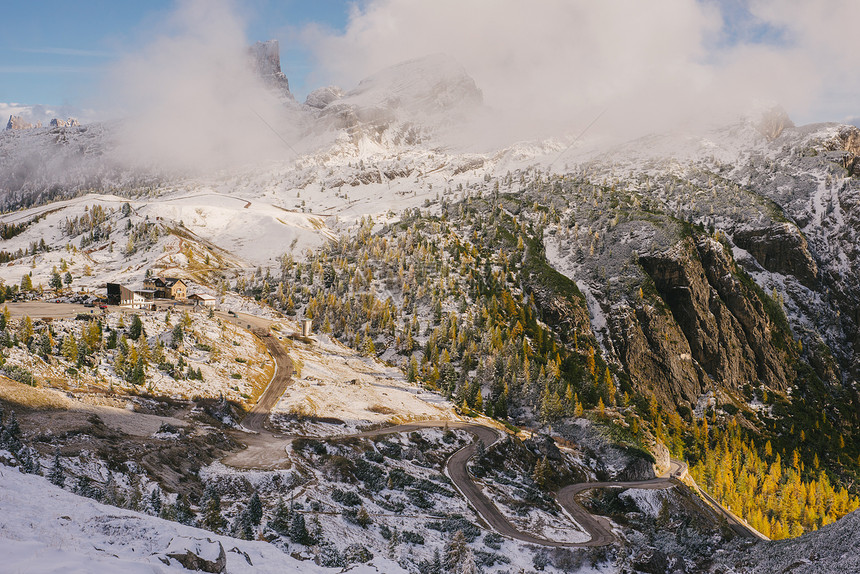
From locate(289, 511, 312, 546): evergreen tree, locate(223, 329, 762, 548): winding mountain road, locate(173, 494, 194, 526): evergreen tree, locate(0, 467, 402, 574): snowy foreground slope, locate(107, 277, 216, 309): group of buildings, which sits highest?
locate(107, 277, 216, 309): group of buildings

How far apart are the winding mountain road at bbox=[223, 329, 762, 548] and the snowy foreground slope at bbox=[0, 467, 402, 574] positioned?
77.0 ft

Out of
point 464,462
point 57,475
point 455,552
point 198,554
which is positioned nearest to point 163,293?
point 464,462

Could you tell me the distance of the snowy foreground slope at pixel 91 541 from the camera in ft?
42.9

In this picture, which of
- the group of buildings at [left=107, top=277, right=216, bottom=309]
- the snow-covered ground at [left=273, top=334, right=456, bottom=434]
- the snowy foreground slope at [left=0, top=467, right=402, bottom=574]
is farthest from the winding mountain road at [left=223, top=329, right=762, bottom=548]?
the group of buildings at [left=107, top=277, right=216, bottom=309]

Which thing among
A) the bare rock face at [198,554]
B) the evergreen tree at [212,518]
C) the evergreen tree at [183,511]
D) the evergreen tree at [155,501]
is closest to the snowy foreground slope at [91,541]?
the bare rock face at [198,554]

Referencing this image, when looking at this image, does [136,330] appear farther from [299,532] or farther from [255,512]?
[299,532]

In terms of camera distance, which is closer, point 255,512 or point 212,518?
point 212,518

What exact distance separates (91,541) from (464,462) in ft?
188

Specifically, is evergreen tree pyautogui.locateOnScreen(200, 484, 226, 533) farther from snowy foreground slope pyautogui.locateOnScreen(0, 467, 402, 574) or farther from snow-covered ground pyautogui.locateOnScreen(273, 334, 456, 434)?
snow-covered ground pyautogui.locateOnScreen(273, 334, 456, 434)

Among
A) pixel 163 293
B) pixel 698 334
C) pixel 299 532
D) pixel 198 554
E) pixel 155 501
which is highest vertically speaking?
pixel 698 334

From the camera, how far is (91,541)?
1809cm

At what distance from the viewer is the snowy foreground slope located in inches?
514

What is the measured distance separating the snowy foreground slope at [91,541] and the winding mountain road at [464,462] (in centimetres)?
2348

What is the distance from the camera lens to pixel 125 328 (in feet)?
242
